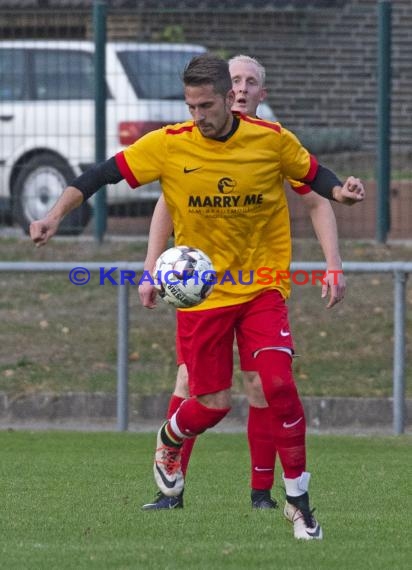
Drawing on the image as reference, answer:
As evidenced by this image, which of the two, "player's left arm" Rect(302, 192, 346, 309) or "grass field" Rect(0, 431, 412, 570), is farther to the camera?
"player's left arm" Rect(302, 192, 346, 309)

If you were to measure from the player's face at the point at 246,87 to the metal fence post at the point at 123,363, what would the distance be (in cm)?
378

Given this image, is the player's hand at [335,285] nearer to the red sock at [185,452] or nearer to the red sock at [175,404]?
the red sock at [175,404]

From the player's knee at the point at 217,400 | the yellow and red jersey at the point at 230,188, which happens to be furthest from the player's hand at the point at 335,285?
the player's knee at the point at 217,400

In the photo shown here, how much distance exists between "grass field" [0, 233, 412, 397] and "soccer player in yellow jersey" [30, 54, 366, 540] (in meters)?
4.73

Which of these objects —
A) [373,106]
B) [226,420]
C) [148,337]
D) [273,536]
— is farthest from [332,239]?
[373,106]

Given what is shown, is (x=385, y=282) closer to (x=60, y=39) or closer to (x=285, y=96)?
(x=285, y=96)

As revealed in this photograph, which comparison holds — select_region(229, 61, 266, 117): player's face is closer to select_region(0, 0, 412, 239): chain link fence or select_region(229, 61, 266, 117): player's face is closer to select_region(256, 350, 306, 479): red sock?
select_region(256, 350, 306, 479): red sock

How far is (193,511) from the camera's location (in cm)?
742

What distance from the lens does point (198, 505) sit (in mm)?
7629

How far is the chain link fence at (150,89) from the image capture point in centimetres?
1468

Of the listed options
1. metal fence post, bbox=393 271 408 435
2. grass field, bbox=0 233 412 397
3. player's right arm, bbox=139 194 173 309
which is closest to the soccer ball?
player's right arm, bbox=139 194 173 309

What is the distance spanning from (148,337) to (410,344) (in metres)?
2.17

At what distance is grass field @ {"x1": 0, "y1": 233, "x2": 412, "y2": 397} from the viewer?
12148mm

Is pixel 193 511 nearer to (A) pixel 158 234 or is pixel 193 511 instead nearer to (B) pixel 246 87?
(A) pixel 158 234
